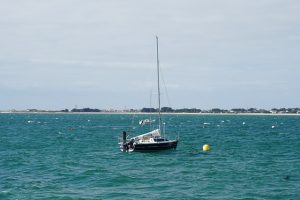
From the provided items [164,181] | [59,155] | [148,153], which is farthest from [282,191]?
[59,155]

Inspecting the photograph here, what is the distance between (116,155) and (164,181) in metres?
25.6

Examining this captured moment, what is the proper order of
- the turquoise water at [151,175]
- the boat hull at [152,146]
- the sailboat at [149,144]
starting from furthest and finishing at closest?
the sailboat at [149,144]
the boat hull at [152,146]
the turquoise water at [151,175]

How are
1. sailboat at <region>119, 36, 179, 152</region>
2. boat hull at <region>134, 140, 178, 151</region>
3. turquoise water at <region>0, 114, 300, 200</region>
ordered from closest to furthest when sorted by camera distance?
turquoise water at <region>0, 114, 300, 200</region> → boat hull at <region>134, 140, 178, 151</region> → sailboat at <region>119, 36, 179, 152</region>

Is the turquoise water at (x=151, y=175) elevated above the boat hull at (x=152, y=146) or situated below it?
below

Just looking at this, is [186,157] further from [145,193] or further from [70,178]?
[145,193]

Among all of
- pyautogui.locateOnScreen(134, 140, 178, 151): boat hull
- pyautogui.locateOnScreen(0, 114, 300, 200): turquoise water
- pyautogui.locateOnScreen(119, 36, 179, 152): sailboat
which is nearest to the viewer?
pyautogui.locateOnScreen(0, 114, 300, 200): turquoise water

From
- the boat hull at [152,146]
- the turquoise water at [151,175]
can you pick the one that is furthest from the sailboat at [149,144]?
the turquoise water at [151,175]

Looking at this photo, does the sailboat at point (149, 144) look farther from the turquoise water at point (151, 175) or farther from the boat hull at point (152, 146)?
the turquoise water at point (151, 175)

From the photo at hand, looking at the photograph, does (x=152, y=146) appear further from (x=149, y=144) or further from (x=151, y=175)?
(x=151, y=175)

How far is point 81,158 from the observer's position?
68.5 meters

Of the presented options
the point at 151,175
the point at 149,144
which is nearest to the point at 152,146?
the point at 149,144

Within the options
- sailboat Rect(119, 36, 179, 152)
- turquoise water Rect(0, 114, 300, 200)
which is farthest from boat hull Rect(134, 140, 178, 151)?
turquoise water Rect(0, 114, 300, 200)

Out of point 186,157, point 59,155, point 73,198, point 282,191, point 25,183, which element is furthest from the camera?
point 59,155

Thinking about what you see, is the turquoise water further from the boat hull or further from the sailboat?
the sailboat
